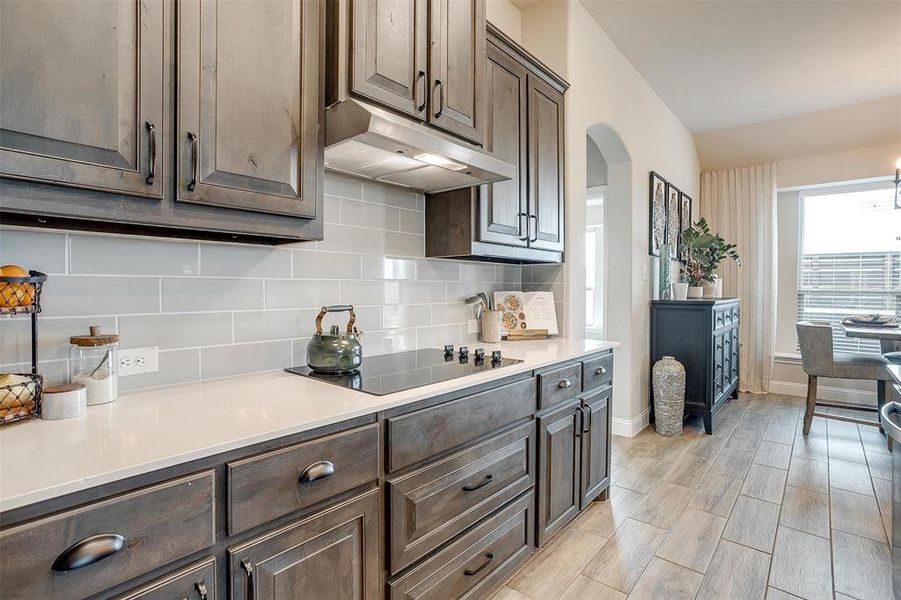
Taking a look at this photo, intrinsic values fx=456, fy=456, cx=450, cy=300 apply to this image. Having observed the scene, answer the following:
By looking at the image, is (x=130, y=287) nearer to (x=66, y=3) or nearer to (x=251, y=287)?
(x=251, y=287)

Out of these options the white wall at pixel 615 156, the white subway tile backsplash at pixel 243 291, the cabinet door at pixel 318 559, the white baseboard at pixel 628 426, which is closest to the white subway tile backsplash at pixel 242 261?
the white subway tile backsplash at pixel 243 291

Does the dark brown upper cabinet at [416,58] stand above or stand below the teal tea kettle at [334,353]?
above

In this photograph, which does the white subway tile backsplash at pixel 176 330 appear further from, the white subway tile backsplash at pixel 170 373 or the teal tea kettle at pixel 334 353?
the teal tea kettle at pixel 334 353

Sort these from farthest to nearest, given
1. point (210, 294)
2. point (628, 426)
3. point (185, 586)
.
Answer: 1. point (628, 426)
2. point (210, 294)
3. point (185, 586)

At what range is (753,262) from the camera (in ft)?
17.3

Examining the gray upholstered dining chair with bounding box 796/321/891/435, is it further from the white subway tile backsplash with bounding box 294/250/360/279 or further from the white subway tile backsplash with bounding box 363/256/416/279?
the white subway tile backsplash with bounding box 294/250/360/279

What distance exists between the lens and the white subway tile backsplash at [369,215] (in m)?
1.99

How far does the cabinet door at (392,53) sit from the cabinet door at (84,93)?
59 cm

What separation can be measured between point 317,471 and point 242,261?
86 centimetres

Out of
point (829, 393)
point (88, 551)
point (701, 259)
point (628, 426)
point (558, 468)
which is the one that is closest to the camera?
point (88, 551)

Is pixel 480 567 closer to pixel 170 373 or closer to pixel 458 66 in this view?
pixel 170 373

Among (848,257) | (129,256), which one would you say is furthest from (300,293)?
(848,257)

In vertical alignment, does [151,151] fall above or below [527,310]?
above

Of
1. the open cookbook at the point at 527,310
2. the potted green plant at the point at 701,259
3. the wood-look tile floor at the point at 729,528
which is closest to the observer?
the wood-look tile floor at the point at 729,528
